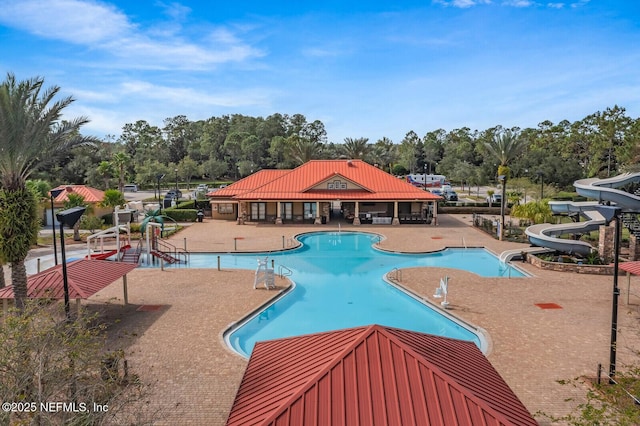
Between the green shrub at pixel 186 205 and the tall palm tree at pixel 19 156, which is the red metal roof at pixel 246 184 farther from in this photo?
the tall palm tree at pixel 19 156

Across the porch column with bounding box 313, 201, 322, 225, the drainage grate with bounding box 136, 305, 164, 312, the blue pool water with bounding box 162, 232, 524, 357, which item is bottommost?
the blue pool water with bounding box 162, 232, 524, 357

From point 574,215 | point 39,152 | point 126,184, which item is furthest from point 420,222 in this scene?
point 126,184

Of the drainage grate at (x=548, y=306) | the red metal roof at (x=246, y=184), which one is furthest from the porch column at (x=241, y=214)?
the drainage grate at (x=548, y=306)

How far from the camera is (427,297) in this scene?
19.3 m

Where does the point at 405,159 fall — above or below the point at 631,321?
above

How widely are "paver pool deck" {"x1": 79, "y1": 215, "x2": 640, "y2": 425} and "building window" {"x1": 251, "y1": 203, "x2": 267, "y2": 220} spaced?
18486mm

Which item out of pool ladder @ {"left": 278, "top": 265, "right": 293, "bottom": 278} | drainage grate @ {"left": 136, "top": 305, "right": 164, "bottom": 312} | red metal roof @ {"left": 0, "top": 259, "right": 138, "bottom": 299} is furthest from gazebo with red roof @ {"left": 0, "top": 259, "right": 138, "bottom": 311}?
pool ladder @ {"left": 278, "top": 265, "right": 293, "bottom": 278}

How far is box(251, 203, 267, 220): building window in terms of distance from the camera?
1667 inches

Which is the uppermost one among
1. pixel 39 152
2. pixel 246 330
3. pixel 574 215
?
pixel 39 152

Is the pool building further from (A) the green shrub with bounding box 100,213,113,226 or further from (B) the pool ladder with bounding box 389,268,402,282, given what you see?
(B) the pool ladder with bounding box 389,268,402,282

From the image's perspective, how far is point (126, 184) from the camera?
80438 millimetres

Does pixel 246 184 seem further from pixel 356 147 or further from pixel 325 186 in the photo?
pixel 356 147

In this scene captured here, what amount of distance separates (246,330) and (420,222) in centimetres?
2795

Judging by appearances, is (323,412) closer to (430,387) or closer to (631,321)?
(430,387)
